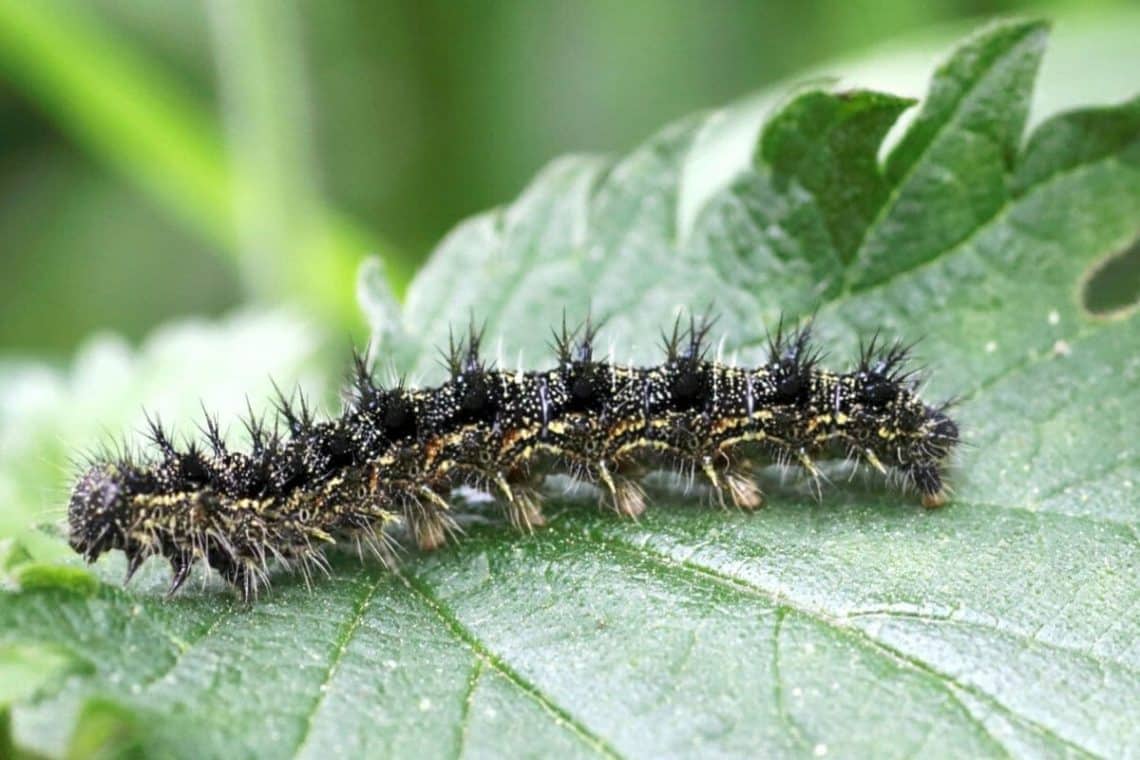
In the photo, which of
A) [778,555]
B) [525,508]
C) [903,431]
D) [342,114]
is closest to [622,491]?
[525,508]

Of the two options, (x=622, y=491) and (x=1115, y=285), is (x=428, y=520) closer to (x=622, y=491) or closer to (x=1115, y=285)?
(x=622, y=491)

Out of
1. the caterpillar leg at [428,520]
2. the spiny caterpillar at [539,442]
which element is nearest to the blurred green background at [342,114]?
the spiny caterpillar at [539,442]

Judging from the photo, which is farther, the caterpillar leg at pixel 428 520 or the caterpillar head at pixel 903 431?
the caterpillar leg at pixel 428 520

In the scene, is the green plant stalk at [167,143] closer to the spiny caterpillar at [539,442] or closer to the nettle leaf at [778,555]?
the nettle leaf at [778,555]

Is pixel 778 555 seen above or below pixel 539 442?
below

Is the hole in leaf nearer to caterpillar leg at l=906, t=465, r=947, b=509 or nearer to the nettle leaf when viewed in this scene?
the nettle leaf

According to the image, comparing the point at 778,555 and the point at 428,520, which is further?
the point at 428,520

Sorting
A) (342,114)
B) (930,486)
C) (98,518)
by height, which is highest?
(342,114)
